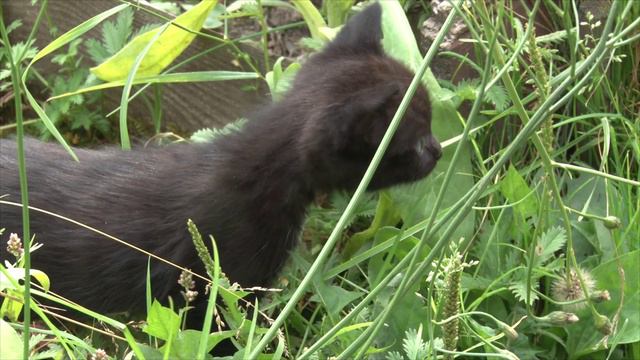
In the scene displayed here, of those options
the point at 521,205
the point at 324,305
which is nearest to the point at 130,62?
the point at 324,305

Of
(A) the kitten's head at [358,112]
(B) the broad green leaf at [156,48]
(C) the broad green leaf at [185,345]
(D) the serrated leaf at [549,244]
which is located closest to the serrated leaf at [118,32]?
(B) the broad green leaf at [156,48]

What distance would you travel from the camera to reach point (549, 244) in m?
2.31

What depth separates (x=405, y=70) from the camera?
2.66 m

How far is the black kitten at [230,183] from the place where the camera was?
2512 mm

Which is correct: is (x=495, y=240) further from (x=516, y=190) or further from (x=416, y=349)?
→ (x=416, y=349)

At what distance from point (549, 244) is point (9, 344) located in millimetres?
1311

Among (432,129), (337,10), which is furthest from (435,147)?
(337,10)

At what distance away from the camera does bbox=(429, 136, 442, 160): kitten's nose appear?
2.64 meters

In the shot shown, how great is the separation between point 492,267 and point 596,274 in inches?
10.3

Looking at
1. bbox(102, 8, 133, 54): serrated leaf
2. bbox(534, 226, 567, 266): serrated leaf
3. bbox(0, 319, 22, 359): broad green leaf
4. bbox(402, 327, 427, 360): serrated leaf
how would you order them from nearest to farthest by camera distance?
bbox(0, 319, 22, 359): broad green leaf → bbox(402, 327, 427, 360): serrated leaf → bbox(534, 226, 567, 266): serrated leaf → bbox(102, 8, 133, 54): serrated leaf

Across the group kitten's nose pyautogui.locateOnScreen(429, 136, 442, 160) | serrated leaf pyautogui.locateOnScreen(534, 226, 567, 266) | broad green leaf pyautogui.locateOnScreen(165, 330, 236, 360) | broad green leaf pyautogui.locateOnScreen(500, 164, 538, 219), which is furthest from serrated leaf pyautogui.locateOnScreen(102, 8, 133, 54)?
broad green leaf pyautogui.locateOnScreen(165, 330, 236, 360)

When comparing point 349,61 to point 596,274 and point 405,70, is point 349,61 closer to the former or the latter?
point 405,70

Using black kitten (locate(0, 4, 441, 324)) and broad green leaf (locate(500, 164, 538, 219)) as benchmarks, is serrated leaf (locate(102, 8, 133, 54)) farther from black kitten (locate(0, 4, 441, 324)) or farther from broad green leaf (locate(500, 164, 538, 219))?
broad green leaf (locate(500, 164, 538, 219))

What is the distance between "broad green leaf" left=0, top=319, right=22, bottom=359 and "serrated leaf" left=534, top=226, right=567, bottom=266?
49.0 inches
